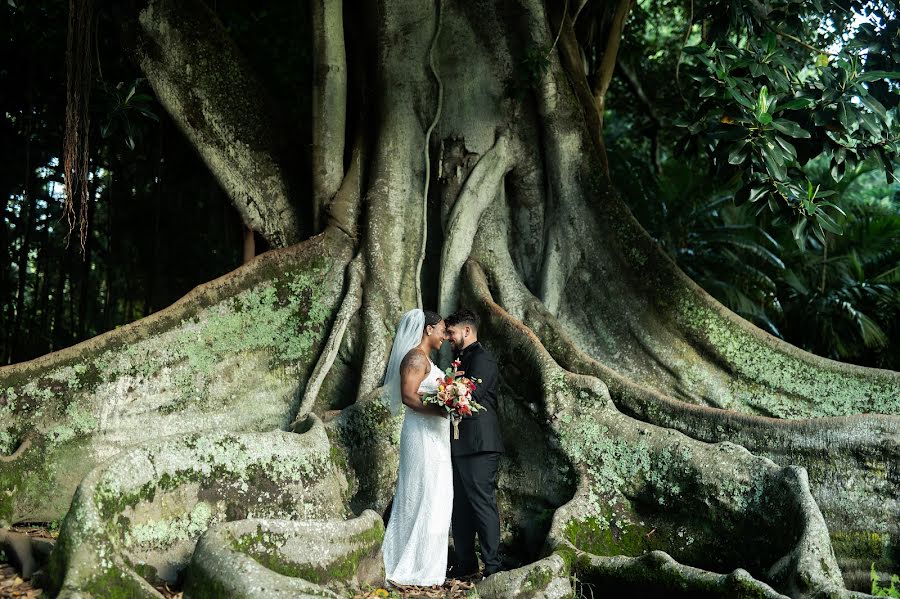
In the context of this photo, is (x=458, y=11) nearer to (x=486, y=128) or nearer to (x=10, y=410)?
(x=486, y=128)

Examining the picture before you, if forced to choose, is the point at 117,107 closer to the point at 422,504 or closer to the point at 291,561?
the point at 422,504

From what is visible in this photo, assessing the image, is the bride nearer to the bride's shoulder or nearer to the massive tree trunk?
the bride's shoulder

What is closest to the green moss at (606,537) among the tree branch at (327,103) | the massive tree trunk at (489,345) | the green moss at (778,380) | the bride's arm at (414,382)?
the massive tree trunk at (489,345)

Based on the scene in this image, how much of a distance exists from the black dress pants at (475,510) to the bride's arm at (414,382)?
46 cm

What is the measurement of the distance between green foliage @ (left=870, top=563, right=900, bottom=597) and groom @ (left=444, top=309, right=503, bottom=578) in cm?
210

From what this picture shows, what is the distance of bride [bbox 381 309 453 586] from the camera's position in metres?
5.95

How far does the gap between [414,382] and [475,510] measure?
2.90 ft

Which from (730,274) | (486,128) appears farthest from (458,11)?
(730,274)

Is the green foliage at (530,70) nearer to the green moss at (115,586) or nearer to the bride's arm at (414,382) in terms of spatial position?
the bride's arm at (414,382)

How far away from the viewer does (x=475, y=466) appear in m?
6.19

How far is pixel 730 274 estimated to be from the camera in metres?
14.0

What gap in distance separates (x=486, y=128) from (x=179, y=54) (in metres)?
2.57

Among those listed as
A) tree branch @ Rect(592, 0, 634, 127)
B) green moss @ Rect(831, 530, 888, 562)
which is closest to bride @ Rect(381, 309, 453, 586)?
green moss @ Rect(831, 530, 888, 562)

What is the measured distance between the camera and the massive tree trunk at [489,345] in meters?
5.43
